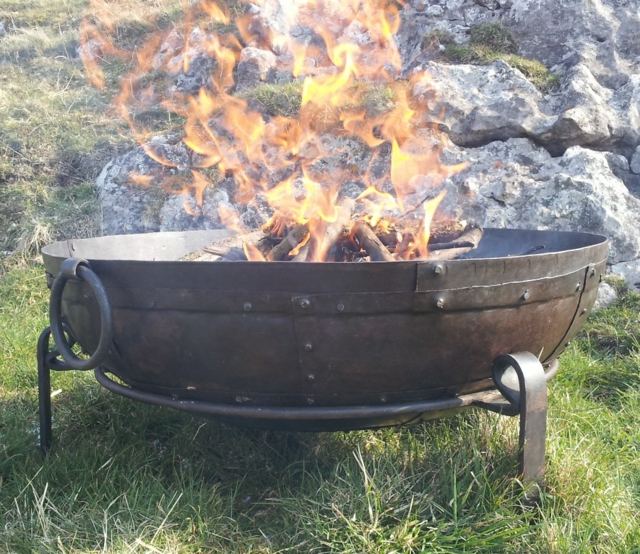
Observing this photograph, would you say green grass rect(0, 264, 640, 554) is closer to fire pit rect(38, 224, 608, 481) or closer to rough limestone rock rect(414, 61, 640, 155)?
fire pit rect(38, 224, 608, 481)

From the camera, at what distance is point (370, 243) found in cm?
232

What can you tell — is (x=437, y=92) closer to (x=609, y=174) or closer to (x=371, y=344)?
(x=609, y=174)

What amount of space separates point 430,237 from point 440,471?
102 cm

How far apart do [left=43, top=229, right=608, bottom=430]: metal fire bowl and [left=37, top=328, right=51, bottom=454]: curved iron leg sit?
47 cm

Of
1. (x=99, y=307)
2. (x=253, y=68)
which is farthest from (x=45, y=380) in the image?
(x=253, y=68)

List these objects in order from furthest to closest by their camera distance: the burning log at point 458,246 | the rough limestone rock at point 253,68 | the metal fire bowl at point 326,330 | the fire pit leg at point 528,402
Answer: the rough limestone rock at point 253,68
the burning log at point 458,246
the fire pit leg at point 528,402
the metal fire bowl at point 326,330

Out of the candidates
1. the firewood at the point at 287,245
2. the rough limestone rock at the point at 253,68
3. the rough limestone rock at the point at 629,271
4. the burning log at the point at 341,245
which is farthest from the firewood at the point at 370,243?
the rough limestone rock at the point at 253,68

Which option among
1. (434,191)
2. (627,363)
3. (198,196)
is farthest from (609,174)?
(198,196)

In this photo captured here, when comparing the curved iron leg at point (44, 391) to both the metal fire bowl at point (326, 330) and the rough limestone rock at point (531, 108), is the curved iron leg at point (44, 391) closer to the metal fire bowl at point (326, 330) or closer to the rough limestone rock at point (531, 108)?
the metal fire bowl at point (326, 330)

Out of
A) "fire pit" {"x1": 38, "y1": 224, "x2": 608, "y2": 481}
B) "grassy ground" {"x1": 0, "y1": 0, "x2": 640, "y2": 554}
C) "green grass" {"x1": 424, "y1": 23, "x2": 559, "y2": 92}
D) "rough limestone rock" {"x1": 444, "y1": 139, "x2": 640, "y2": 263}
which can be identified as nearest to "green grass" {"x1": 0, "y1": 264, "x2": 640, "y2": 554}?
"grassy ground" {"x1": 0, "y1": 0, "x2": 640, "y2": 554}

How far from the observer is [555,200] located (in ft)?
13.4

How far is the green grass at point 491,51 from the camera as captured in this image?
475cm

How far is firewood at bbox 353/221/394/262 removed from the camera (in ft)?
7.43

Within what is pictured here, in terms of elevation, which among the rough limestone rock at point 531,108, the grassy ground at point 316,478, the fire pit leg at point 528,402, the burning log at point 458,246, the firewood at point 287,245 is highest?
the rough limestone rock at point 531,108
